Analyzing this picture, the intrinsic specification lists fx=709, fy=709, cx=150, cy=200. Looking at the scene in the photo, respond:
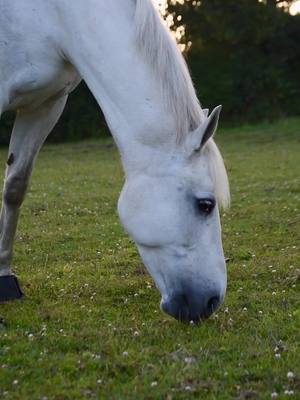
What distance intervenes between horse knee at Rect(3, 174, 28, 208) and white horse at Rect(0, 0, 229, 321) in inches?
49.1

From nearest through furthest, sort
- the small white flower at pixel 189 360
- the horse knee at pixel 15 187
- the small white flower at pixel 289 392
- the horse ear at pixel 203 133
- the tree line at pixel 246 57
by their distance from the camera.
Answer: the small white flower at pixel 289 392 → the small white flower at pixel 189 360 → the horse ear at pixel 203 133 → the horse knee at pixel 15 187 → the tree line at pixel 246 57

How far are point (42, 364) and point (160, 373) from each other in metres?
0.68

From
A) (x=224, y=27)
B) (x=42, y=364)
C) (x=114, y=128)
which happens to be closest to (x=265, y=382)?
(x=42, y=364)

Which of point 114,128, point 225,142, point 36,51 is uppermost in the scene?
point 36,51

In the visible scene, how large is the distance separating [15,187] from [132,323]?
1729mm

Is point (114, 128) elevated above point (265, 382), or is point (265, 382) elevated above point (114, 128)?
point (114, 128)

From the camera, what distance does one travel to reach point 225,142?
2525cm

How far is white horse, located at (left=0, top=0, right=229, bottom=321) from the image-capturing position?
426cm

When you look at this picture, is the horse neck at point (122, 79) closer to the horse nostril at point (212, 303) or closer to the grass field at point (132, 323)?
the horse nostril at point (212, 303)

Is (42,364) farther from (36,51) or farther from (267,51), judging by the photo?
(267,51)

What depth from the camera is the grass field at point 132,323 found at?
3.68 metres

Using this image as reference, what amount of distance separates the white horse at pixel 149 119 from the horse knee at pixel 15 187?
1246mm

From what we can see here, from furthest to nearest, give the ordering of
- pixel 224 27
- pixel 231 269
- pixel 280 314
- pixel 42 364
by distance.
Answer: pixel 224 27, pixel 231 269, pixel 280 314, pixel 42 364

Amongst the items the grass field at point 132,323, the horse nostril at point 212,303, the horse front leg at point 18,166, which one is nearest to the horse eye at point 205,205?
the horse nostril at point 212,303
